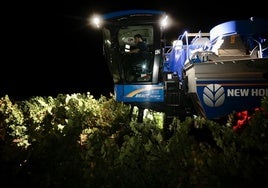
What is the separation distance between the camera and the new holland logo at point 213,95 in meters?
5.73

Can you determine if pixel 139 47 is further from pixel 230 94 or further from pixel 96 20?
pixel 230 94

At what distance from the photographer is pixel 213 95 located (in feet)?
18.9

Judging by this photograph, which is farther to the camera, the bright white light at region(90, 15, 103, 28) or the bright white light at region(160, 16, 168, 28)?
the bright white light at region(90, 15, 103, 28)

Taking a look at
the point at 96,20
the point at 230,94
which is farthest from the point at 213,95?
the point at 96,20

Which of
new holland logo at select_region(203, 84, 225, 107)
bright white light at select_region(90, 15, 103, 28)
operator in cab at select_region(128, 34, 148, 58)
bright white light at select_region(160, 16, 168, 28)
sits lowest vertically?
new holland logo at select_region(203, 84, 225, 107)

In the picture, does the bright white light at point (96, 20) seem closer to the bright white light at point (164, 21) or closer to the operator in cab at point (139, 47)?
the operator in cab at point (139, 47)

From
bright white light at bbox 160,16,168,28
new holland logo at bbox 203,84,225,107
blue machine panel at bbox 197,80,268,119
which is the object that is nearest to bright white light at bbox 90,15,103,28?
bright white light at bbox 160,16,168,28

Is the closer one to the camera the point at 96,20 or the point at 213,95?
the point at 213,95

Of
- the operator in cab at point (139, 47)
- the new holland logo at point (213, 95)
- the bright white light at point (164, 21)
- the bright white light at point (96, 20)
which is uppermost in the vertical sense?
the bright white light at point (96, 20)

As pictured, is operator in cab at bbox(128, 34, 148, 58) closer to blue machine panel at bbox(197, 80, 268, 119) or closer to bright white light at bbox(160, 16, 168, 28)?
bright white light at bbox(160, 16, 168, 28)

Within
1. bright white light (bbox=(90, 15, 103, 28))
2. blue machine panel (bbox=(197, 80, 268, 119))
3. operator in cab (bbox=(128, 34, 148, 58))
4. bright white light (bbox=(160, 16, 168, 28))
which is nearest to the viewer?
blue machine panel (bbox=(197, 80, 268, 119))

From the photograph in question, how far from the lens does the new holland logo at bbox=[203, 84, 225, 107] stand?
573cm

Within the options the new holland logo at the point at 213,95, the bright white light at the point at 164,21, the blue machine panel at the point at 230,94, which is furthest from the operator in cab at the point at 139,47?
the new holland logo at the point at 213,95

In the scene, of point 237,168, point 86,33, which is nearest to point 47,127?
point 237,168
